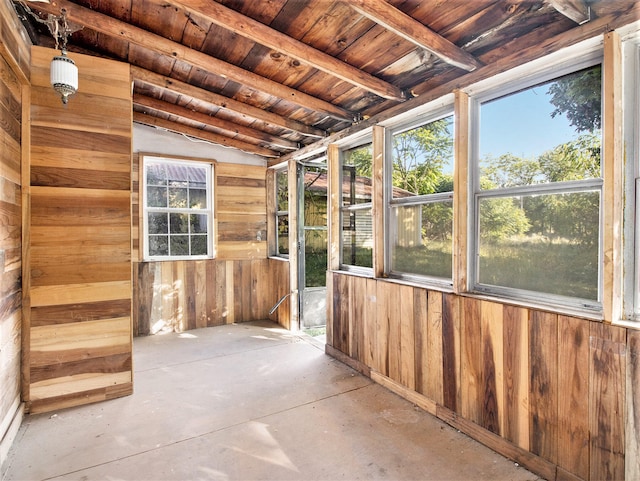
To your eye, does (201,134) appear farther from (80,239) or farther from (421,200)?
(421,200)

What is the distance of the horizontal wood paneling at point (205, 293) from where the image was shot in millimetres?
4402

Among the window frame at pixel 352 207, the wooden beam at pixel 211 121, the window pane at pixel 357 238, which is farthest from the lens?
the wooden beam at pixel 211 121

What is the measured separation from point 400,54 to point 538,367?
2.13m

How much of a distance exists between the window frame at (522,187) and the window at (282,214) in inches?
120

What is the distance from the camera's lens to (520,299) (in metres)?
2.01

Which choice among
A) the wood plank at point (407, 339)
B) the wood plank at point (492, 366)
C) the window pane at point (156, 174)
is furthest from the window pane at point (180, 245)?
the wood plank at point (492, 366)

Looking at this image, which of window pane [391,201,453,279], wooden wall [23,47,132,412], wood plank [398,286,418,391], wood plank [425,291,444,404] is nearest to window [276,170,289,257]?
window pane [391,201,453,279]

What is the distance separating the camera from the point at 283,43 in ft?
7.15

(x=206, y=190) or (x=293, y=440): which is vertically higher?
(x=206, y=190)

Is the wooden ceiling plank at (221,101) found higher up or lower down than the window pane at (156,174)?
higher up

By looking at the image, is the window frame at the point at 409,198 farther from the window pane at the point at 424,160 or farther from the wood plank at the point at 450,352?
the wood plank at the point at 450,352

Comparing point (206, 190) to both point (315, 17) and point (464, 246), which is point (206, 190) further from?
point (464, 246)

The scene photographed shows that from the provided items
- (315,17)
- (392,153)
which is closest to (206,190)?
(392,153)

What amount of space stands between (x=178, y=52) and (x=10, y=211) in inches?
62.2
